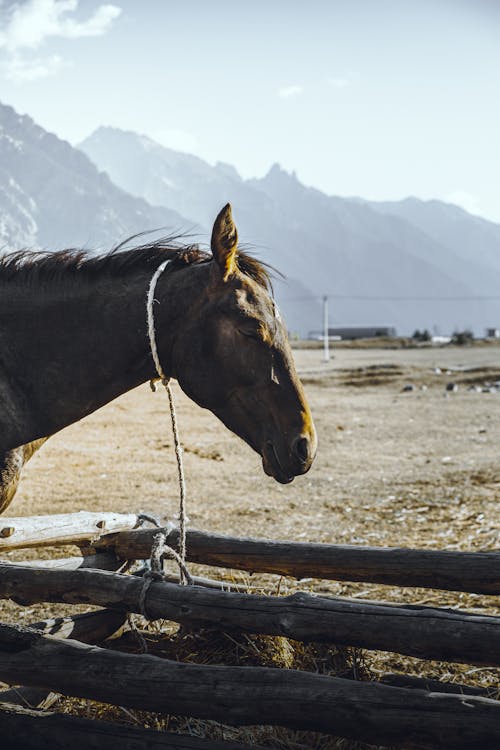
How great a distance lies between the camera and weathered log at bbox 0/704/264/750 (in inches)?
92.9

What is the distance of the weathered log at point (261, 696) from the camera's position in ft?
6.94

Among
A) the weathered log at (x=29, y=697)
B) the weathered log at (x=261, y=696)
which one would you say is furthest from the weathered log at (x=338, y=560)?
the weathered log at (x=261, y=696)

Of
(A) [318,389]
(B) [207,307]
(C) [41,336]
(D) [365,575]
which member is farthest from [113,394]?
(A) [318,389]

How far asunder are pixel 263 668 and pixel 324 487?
6.67 m

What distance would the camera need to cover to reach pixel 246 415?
2.73 metres

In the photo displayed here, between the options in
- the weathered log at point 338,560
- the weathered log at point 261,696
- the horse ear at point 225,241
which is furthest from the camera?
the weathered log at point 338,560

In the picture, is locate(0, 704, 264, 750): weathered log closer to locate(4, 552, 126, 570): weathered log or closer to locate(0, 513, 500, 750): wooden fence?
locate(0, 513, 500, 750): wooden fence

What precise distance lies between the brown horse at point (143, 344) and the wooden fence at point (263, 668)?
57cm

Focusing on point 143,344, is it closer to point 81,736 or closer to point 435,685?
point 81,736

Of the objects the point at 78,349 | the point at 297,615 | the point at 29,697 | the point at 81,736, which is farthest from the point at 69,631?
the point at 78,349

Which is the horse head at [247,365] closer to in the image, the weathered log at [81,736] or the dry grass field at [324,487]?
the weathered log at [81,736]

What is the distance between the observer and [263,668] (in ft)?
7.82

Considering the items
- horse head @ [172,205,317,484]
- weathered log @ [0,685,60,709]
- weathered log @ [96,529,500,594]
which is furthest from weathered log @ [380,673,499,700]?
weathered log @ [0,685,60,709]

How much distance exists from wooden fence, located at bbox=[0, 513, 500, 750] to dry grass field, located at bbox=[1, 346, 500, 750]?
1.56 ft
